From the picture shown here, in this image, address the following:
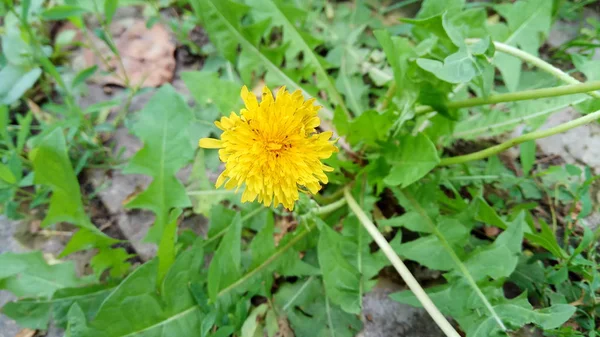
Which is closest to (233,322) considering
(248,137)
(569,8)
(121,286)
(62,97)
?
(121,286)

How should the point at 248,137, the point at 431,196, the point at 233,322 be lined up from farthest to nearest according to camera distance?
the point at 431,196
the point at 233,322
the point at 248,137

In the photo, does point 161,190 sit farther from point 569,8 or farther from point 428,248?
point 569,8

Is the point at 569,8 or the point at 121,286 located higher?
the point at 569,8

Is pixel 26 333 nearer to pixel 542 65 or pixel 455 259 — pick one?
pixel 455 259

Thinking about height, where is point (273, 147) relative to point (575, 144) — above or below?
above

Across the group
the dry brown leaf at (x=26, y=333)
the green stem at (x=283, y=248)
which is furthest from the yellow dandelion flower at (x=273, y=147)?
the dry brown leaf at (x=26, y=333)

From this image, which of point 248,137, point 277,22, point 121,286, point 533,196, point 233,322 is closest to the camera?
point 248,137

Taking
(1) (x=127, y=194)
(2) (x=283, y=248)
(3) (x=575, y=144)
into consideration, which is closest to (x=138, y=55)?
(1) (x=127, y=194)

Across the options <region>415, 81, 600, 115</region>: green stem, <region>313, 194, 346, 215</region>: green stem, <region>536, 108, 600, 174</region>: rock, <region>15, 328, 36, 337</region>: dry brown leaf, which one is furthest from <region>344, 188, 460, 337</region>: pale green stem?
<region>15, 328, 36, 337</region>: dry brown leaf
